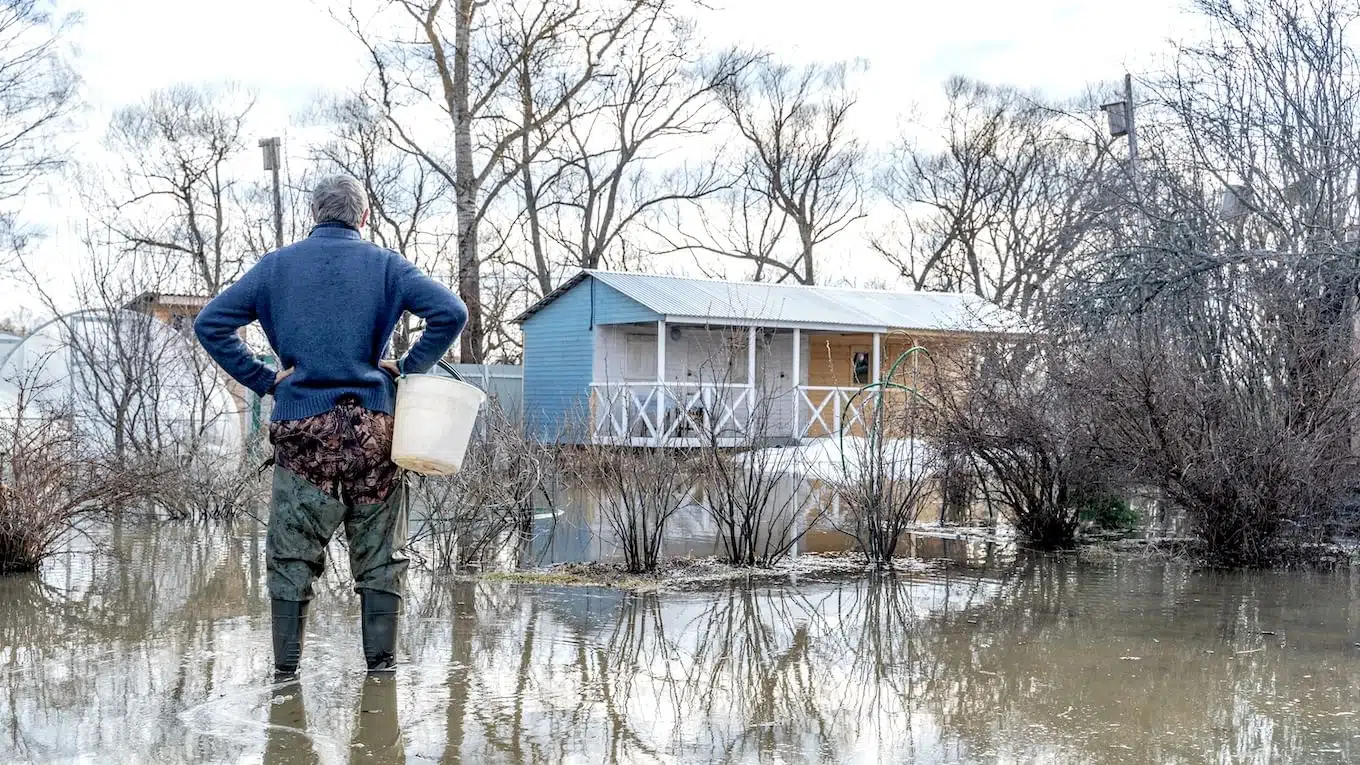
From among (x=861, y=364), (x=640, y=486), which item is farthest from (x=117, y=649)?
(x=861, y=364)

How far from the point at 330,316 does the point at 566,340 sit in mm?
22302

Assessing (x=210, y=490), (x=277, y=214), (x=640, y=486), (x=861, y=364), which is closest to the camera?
(x=640, y=486)

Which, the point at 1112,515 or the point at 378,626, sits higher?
the point at 1112,515

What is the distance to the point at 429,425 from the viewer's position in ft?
16.6

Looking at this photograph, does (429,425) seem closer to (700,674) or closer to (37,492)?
(700,674)

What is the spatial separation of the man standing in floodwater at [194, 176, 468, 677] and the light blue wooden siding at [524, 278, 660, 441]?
64.2 ft

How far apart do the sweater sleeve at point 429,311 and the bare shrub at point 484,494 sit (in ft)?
10.4

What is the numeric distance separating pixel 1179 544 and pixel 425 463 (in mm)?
6780

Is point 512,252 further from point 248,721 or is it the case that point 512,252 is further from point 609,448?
point 248,721

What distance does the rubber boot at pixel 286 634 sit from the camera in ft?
16.9

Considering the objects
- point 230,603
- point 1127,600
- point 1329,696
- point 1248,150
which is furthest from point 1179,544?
point 230,603

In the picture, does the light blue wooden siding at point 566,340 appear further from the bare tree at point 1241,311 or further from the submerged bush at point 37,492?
the submerged bush at point 37,492

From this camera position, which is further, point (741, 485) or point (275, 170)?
point (275, 170)

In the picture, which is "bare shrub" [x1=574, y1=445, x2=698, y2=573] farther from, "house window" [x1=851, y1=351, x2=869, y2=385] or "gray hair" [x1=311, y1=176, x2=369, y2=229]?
"house window" [x1=851, y1=351, x2=869, y2=385]
